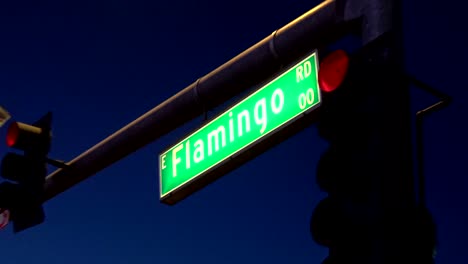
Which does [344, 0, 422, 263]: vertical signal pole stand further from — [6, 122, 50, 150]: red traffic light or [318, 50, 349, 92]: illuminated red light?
[6, 122, 50, 150]: red traffic light

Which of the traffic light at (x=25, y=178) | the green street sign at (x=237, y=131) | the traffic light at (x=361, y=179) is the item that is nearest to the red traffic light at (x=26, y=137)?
the traffic light at (x=25, y=178)

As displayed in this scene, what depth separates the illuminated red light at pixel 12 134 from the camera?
7414mm

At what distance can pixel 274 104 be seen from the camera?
532cm

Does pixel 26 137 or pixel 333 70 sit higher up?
pixel 26 137

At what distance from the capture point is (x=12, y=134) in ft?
24.4

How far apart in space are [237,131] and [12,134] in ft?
9.06

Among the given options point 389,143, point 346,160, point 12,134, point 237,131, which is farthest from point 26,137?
point 389,143

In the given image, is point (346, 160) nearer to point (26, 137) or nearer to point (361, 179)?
point (361, 179)

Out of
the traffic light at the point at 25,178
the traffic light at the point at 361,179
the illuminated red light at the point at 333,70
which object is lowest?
the traffic light at the point at 361,179

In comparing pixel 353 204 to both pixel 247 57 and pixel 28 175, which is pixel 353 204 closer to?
pixel 247 57

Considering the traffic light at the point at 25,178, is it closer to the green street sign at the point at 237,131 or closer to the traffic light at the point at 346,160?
the green street sign at the point at 237,131

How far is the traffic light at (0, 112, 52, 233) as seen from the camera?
295 inches

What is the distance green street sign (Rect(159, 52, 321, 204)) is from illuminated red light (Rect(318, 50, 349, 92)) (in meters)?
0.19

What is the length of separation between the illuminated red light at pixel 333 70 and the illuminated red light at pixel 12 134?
3.69 meters
